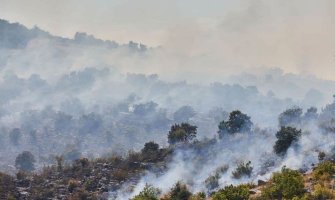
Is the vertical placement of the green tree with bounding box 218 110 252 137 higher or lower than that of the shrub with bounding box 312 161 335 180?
higher

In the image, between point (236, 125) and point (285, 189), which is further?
point (236, 125)

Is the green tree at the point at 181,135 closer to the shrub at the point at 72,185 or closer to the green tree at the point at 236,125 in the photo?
the green tree at the point at 236,125

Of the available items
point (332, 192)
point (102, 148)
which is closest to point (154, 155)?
point (332, 192)

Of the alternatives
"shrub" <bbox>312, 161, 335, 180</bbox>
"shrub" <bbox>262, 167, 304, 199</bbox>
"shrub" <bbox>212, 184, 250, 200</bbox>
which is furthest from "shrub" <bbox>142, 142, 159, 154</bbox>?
"shrub" <bbox>262, 167, 304, 199</bbox>

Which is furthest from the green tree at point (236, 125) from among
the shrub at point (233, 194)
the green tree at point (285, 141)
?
the shrub at point (233, 194)

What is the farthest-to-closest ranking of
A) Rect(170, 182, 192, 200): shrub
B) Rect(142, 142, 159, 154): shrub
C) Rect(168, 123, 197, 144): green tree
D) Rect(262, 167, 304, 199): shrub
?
Rect(168, 123, 197, 144): green tree < Rect(142, 142, 159, 154): shrub < Rect(170, 182, 192, 200): shrub < Rect(262, 167, 304, 199): shrub

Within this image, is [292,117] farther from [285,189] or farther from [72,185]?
[285,189]

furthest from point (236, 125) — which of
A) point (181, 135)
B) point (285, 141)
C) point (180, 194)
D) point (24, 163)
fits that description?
point (24, 163)

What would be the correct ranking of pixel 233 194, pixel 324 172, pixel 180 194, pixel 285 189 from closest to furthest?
1. pixel 285 189
2. pixel 233 194
3. pixel 324 172
4. pixel 180 194

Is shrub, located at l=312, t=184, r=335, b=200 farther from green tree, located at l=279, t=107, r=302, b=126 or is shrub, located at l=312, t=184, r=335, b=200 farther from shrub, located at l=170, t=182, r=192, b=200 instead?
green tree, located at l=279, t=107, r=302, b=126

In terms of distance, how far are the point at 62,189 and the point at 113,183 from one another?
511 centimetres

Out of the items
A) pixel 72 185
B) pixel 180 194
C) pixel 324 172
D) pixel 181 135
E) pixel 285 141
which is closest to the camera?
pixel 324 172

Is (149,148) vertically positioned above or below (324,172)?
above

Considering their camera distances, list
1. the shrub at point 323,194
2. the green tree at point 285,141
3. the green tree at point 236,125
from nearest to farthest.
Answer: the shrub at point 323,194 < the green tree at point 285,141 < the green tree at point 236,125
